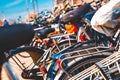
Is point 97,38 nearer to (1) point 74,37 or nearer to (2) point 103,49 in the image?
(2) point 103,49

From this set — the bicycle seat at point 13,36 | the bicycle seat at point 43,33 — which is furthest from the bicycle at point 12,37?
the bicycle seat at point 43,33

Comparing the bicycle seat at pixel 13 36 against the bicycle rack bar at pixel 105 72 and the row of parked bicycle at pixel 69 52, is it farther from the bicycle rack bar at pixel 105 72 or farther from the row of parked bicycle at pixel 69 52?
the bicycle rack bar at pixel 105 72

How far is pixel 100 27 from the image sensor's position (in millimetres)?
3623

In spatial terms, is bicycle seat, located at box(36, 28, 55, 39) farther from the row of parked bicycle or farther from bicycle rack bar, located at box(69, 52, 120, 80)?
bicycle rack bar, located at box(69, 52, 120, 80)

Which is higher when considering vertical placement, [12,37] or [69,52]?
[12,37]

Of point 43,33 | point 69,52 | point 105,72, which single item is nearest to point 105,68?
point 105,72

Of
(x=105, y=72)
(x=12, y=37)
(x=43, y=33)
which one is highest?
(x=12, y=37)

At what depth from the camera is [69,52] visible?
4.08m

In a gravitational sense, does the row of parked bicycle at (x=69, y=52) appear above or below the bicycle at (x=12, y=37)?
below

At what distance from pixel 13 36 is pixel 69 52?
231 cm

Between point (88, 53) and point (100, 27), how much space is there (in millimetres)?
494

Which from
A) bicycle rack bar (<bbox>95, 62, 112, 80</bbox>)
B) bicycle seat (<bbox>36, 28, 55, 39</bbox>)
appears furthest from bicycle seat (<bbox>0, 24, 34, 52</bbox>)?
bicycle seat (<bbox>36, 28, 55, 39</bbox>)

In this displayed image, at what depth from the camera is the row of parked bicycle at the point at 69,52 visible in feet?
6.09

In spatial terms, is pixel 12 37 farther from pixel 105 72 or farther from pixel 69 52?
pixel 69 52
